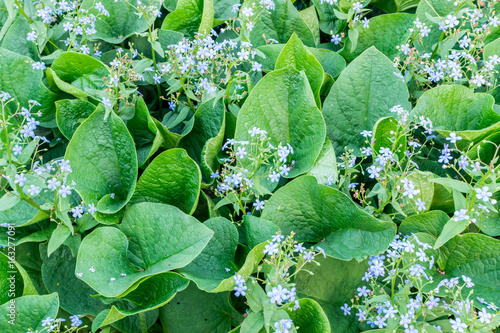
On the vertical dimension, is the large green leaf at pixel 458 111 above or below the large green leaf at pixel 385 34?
below

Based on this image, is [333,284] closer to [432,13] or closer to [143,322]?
[143,322]

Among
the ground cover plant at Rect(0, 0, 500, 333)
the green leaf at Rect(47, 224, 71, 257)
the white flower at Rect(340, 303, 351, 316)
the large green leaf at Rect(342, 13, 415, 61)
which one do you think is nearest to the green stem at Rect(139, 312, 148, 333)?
the ground cover plant at Rect(0, 0, 500, 333)

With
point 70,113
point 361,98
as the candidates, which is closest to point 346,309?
point 361,98

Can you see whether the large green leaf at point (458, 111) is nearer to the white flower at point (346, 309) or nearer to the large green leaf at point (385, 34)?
the large green leaf at point (385, 34)

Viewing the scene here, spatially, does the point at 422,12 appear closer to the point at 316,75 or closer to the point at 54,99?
the point at 316,75

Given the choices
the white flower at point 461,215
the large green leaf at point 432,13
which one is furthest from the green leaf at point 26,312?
the large green leaf at point 432,13

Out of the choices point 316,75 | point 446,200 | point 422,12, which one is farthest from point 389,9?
point 446,200
